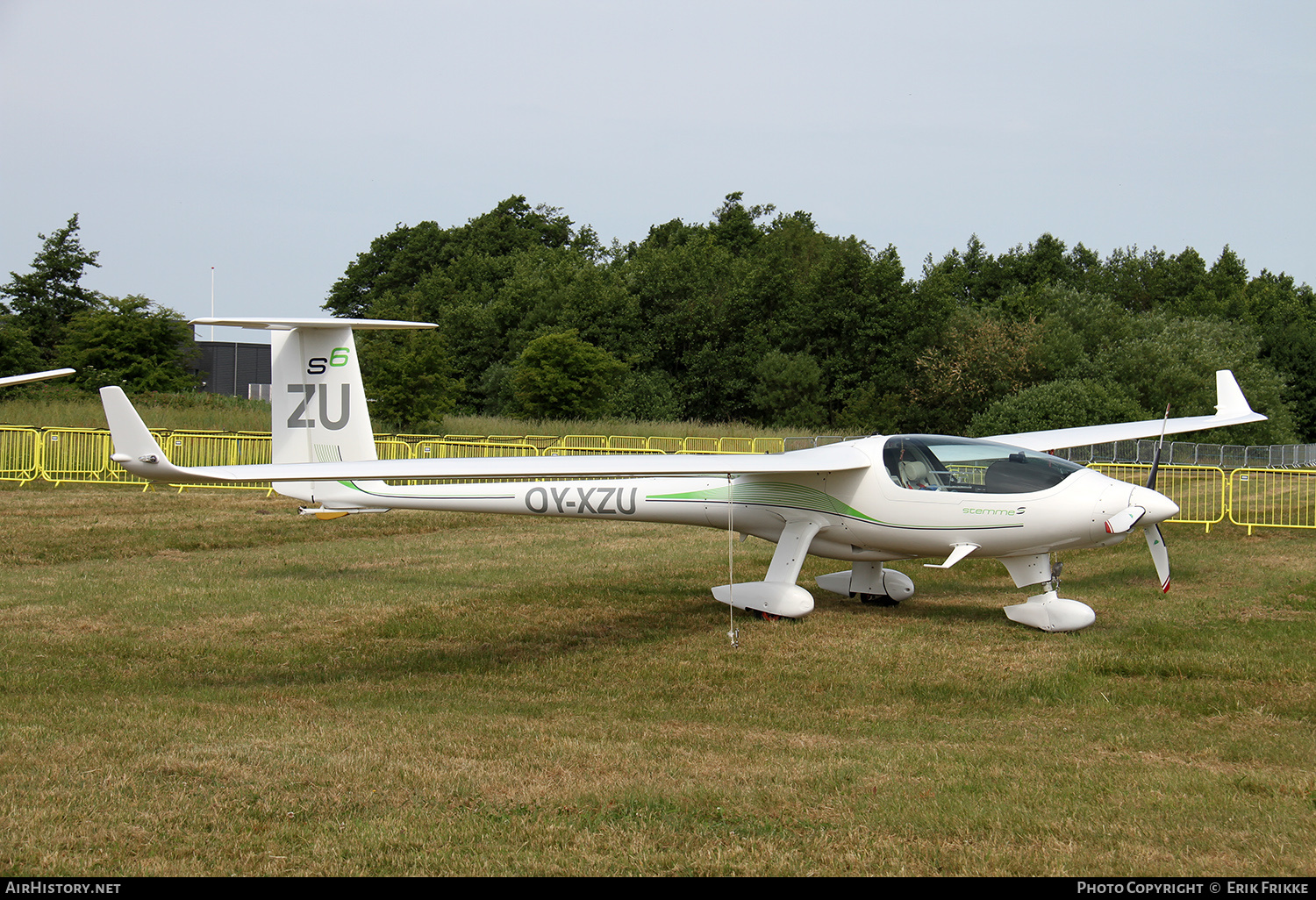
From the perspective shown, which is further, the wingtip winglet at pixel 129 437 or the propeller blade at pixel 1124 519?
the propeller blade at pixel 1124 519

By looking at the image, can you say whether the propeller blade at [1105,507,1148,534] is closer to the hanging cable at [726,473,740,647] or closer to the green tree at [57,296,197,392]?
the hanging cable at [726,473,740,647]

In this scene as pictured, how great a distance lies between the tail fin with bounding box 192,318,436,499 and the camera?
11.8 metres

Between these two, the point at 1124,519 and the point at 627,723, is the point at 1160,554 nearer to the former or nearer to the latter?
the point at 1124,519

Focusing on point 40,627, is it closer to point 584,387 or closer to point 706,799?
point 706,799

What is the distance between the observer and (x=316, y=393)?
1188 centimetres

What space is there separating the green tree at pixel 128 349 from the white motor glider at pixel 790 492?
31941mm

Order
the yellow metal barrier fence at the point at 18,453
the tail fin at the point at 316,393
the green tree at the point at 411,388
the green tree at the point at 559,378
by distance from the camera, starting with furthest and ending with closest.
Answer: the green tree at the point at 559,378
the green tree at the point at 411,388
the yellow metal barrier fence at the point at 18,453
the tail fin at the point at 316,393

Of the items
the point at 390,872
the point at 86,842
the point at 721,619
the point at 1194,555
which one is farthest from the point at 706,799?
the point at 1194,555

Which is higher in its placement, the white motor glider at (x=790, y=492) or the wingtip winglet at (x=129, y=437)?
the wingtip winglet at (x=129, y=437)

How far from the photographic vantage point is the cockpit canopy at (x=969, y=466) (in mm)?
10211

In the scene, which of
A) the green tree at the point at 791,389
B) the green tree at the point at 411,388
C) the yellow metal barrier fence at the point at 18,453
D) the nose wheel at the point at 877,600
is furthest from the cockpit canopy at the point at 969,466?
the green tree at the point at 791,389

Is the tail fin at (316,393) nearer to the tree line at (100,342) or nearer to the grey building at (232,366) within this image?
the tree line at (100,342)

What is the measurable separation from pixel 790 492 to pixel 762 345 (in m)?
49.3

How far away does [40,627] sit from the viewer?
31.5ft
